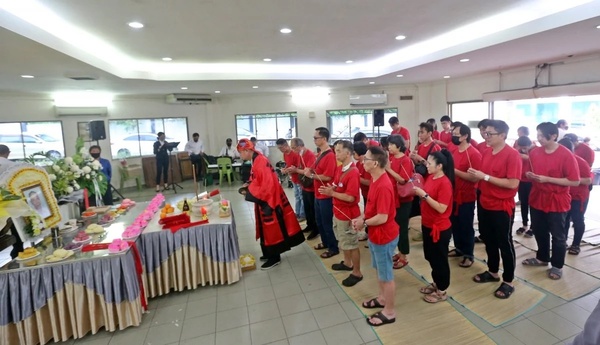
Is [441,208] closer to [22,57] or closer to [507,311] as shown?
[507,311]

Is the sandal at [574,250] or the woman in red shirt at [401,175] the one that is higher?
the woman in red shirt at [401,175]

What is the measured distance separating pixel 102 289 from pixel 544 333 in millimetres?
3677

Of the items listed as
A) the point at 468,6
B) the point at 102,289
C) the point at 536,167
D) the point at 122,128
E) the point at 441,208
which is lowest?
the point at 102,289

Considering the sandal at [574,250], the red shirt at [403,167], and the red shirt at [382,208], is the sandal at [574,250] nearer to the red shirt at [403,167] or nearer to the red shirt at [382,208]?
the red shirt at [403,167]

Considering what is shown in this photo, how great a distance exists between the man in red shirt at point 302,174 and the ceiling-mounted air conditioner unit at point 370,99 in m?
5.95

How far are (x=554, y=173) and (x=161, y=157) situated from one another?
8731 millimetres

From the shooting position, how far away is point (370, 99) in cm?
1020

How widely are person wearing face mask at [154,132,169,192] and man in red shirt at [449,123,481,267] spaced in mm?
7754

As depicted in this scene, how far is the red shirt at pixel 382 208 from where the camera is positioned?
2.56 meters

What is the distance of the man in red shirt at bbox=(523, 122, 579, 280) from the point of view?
10.3 feet

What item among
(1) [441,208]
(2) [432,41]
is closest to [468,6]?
(2) [432,41]

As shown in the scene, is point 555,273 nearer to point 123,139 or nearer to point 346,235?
point 346,235

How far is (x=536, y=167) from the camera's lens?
3328 mm

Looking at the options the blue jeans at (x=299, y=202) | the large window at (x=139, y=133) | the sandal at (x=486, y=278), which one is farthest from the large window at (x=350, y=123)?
the sandal at (x=486, y=278)
